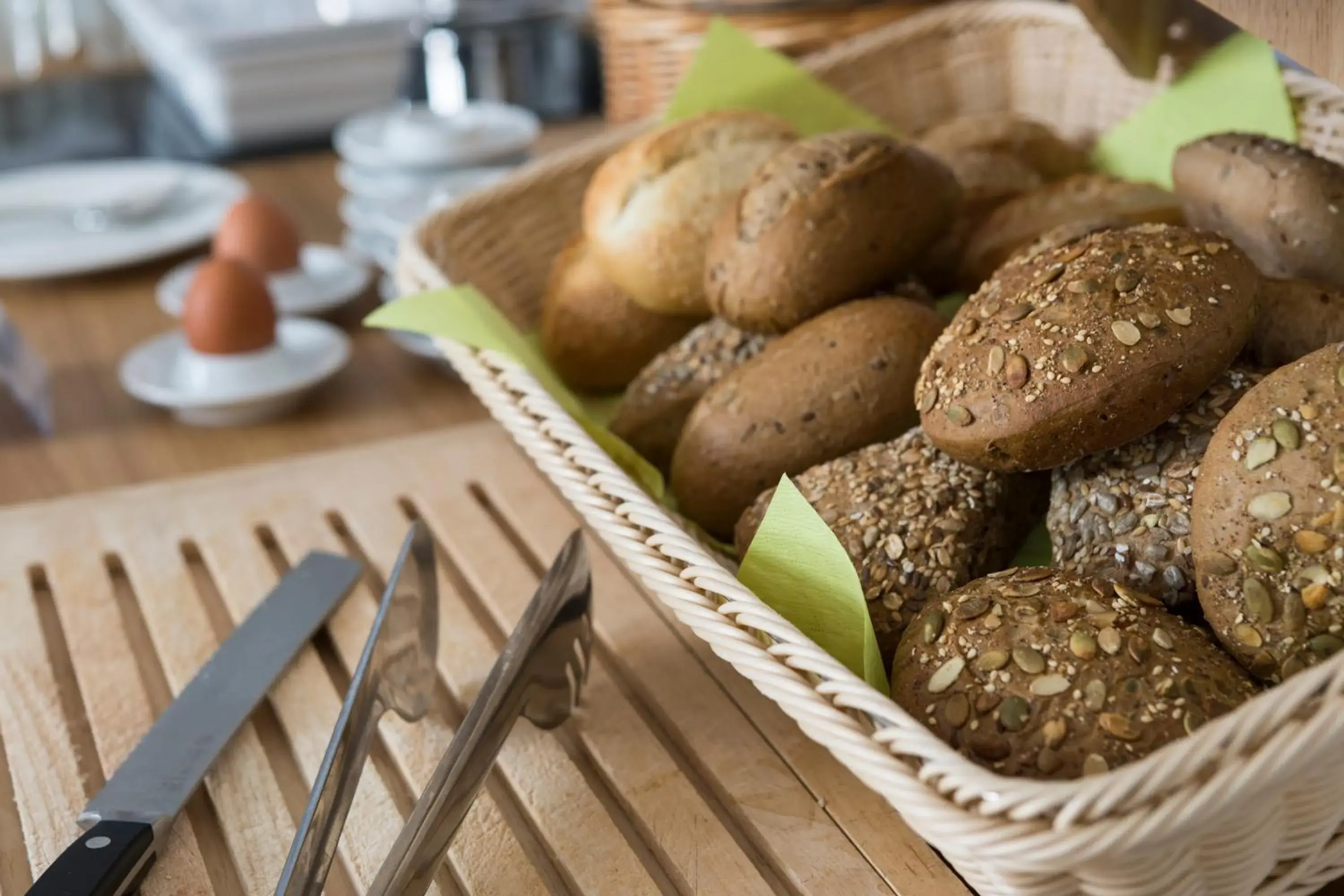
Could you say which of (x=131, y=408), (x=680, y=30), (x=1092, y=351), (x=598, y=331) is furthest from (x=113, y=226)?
(x=1092, y=351)

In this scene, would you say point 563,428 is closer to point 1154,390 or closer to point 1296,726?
point 1154,390

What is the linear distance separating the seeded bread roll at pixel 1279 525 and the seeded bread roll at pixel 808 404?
246 mm

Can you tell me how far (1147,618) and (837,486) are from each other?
21 cm

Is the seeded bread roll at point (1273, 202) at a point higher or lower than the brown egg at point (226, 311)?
higher

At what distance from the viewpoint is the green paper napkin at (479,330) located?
2.97 feet

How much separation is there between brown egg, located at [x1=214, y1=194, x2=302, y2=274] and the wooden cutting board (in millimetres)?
391

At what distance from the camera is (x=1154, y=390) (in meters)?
0.66

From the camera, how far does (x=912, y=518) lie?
738mm

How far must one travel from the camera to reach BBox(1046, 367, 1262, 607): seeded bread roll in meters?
0.67

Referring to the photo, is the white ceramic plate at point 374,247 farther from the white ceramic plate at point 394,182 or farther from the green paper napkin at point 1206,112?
the green paper napkin at point 1206,112

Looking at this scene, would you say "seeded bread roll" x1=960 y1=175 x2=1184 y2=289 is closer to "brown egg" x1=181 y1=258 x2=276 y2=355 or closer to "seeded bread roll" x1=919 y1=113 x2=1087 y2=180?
"seeded bread roll" x1=919 y1=113 x2=1087 y2=180

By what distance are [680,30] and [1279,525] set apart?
3.52ft

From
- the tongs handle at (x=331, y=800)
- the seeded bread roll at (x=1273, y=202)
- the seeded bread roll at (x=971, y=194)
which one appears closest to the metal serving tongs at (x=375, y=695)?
the tongs handle at (x=331, y=800)

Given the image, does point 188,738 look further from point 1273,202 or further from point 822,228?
point 1273,202
